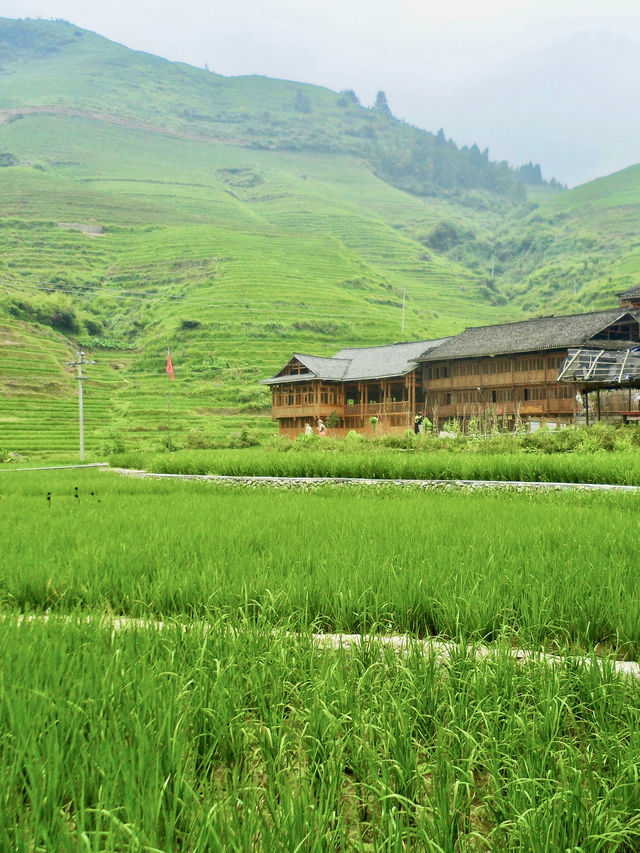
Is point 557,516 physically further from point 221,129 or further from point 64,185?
point 221,129

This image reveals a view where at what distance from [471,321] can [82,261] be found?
46.9 metres

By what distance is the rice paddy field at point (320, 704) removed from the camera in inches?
52.6

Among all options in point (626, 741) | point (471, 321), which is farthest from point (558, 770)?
point (471, 321)

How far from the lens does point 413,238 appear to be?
111 meters

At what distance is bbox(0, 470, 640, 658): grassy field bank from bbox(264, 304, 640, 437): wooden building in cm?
2041

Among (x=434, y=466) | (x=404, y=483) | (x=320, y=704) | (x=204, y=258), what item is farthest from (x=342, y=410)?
(x=204, y=258)

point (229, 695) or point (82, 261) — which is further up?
point (82, 261)

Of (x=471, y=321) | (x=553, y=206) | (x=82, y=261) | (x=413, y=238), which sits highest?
(x=553, y=206)

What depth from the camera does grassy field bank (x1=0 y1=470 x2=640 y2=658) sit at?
9.33ft

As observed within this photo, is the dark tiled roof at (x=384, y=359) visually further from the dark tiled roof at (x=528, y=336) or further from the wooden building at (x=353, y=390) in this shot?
the dark tiled roof at (x=528, y=336)

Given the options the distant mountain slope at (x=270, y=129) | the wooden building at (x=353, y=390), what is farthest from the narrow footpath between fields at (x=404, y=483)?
the distant mountain slope at (x=270, y=129)

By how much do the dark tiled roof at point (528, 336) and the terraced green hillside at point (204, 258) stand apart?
42.3 feet

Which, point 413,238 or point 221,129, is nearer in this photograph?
point 413,238

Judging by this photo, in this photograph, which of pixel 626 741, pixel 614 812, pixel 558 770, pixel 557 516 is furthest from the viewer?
pixel 557 516
